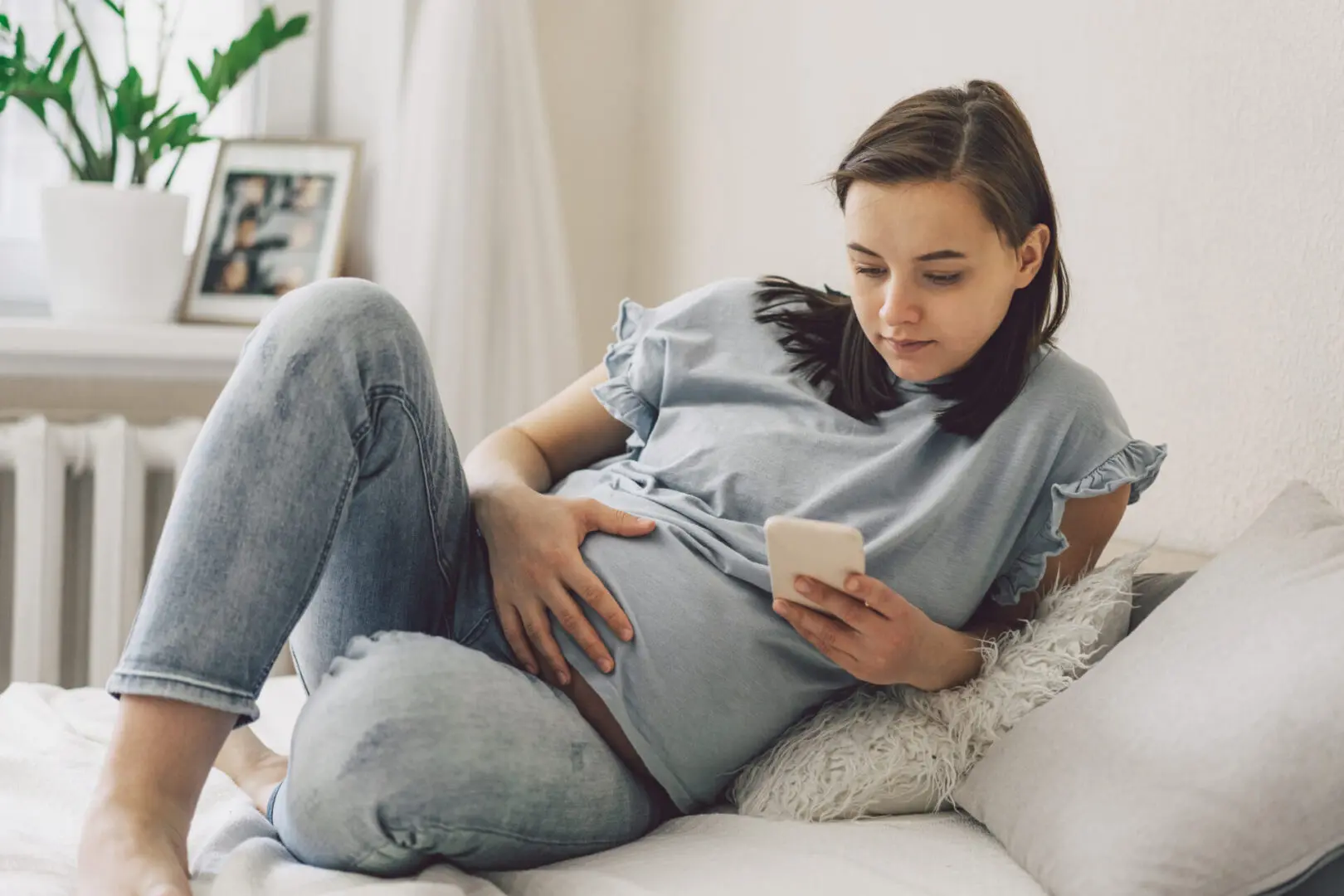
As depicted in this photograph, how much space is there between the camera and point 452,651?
963mm

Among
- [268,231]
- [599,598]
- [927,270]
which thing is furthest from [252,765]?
[268,231]

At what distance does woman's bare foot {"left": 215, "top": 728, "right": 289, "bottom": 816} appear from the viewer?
113 cm

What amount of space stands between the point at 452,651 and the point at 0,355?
4.43ft

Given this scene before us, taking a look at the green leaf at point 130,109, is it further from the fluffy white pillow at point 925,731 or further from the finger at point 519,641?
the fluffy white pillow at point 925,731

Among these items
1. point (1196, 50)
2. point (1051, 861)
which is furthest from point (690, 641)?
point (1196, 50)

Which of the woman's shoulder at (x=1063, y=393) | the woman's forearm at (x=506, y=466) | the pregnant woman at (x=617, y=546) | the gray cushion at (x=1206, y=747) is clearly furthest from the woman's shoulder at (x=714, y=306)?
the gray cushion at (x=1206, y=747)

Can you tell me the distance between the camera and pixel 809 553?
0.95m

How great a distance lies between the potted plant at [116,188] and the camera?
78.7 inches

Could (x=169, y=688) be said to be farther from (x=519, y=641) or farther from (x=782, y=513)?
(x=782, y=513)

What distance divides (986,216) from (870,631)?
0.34m

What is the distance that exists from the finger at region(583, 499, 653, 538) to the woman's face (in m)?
0.25

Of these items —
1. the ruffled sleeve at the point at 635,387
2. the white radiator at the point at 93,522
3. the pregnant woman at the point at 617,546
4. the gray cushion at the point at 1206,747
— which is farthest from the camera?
the white radiator at the point at 93,522

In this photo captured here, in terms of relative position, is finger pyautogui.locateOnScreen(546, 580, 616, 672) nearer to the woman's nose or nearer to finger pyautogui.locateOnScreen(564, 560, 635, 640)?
finger pyautogui.locateOnScreen(564, 560, 635, 640)

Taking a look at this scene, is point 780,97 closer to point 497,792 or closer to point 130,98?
point 130,98
